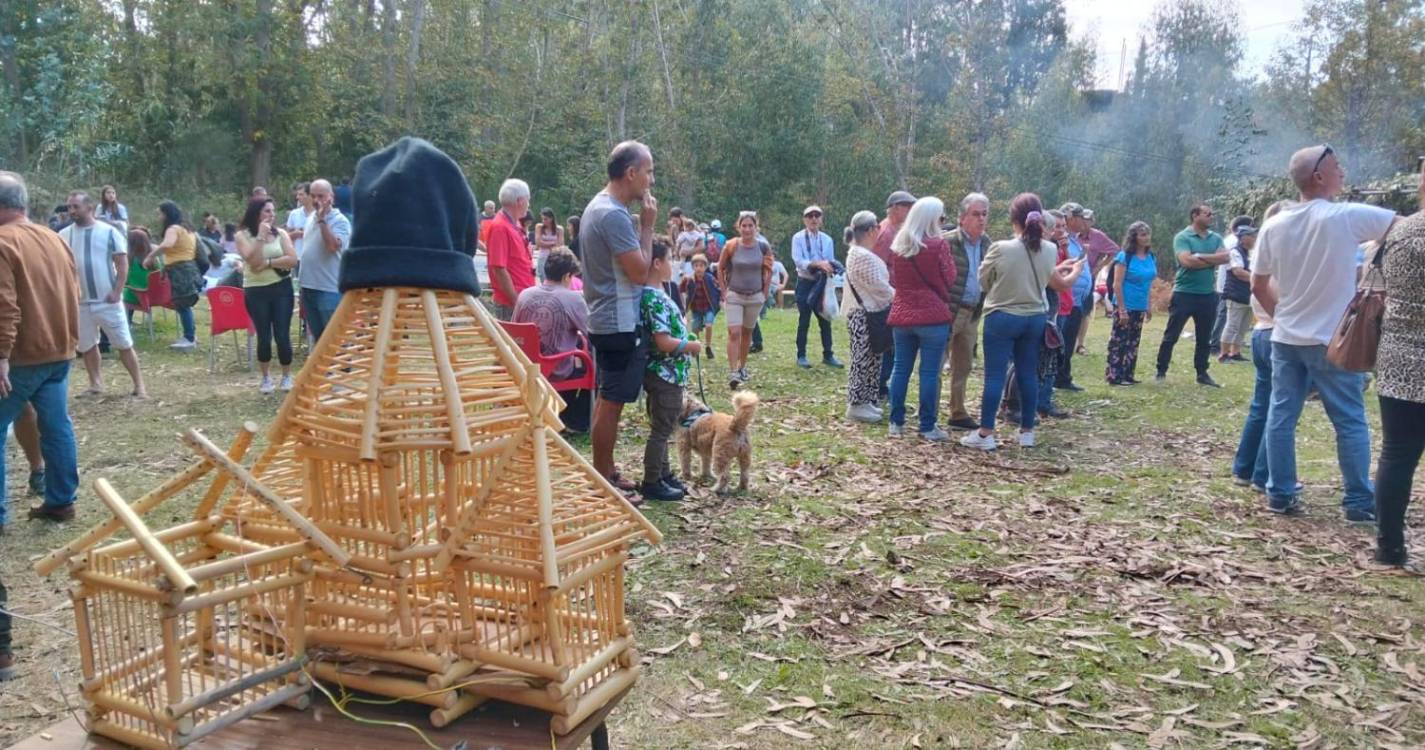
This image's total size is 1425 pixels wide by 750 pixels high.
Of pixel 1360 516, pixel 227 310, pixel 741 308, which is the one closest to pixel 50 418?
pixel 227 310

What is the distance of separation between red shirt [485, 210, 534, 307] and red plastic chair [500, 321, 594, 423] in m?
1.23

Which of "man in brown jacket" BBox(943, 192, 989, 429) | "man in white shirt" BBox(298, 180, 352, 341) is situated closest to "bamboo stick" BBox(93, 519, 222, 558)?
"man in white shirt" BBox(298, 180, 352, 341)

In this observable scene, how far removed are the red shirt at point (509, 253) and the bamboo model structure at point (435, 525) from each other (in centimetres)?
603

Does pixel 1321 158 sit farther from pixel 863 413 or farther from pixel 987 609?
pixel 863 413

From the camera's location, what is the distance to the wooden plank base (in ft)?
7.03

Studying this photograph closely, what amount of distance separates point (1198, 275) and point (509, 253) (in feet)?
25.5

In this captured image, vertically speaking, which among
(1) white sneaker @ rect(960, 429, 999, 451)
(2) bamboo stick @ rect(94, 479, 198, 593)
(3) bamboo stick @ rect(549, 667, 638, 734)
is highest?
(2) bamboo stick @ rect(94, 479, 198, 593)

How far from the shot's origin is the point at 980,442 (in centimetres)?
806

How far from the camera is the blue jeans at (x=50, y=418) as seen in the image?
537 cm

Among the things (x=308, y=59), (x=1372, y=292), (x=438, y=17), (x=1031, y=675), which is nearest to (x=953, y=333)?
(x=1372, y=292)

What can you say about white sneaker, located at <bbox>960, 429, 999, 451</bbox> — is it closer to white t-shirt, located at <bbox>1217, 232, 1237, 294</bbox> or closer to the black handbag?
the black handbag

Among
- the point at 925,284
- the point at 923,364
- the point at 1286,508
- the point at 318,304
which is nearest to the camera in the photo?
the point at 1286,508

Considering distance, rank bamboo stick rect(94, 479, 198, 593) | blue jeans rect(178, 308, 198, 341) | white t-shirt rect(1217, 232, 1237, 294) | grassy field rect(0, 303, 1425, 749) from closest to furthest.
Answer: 1. bamboo stick rect(94, 479, 198, 593)
2. grassy field rect(0, 303, 1425, 749)
3. white t-shirt rect(1217, 232, 1237, 294)
4. blue jeans rect(178, 308, 198, 341)

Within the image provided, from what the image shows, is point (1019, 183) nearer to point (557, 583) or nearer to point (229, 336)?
point (229, 336)
